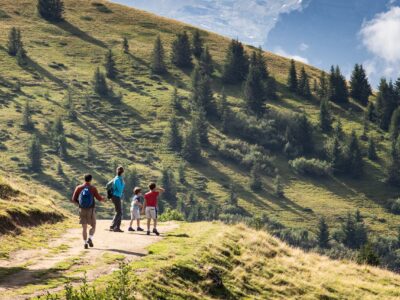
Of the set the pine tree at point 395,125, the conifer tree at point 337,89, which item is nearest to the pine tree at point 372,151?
the pine tree at point 395,125

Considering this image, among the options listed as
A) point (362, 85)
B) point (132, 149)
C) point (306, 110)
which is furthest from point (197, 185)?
point (362, 85)

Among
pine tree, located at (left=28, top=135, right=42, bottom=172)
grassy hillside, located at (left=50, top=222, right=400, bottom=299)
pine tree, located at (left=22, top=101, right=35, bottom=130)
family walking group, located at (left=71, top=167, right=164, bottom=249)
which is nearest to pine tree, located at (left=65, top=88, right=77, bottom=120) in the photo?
pine tree, located at (left=22, top=101, right=35, bottom=130)

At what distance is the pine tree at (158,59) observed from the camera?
185 metres

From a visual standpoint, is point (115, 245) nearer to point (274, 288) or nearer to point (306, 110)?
point (274, 288)

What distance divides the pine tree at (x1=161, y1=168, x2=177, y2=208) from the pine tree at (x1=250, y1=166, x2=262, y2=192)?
20.3m

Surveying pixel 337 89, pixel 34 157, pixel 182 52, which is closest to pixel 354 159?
pixel 337 89

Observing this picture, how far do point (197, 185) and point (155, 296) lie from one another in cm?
13070

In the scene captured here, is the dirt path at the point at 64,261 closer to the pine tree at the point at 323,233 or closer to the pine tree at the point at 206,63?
the pine tree at the point at 323,233

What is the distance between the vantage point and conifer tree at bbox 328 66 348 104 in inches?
7500

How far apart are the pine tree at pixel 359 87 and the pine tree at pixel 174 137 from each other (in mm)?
60977

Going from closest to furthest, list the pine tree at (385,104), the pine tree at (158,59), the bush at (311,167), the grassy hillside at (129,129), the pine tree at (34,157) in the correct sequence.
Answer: the pine tree at (34,157) < the grassy hillside at (129,129) < the bush at (311,167) < the pine tree at (158,59) < the pine tree at (385,104)

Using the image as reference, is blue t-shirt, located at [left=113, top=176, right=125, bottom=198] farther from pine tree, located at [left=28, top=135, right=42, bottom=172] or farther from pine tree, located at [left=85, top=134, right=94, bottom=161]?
pine tree, located at [left=85, top=134, right=94, bottom=161]

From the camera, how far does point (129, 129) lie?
162 metres

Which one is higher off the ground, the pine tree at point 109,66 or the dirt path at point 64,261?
the dirt path at point 64,261
